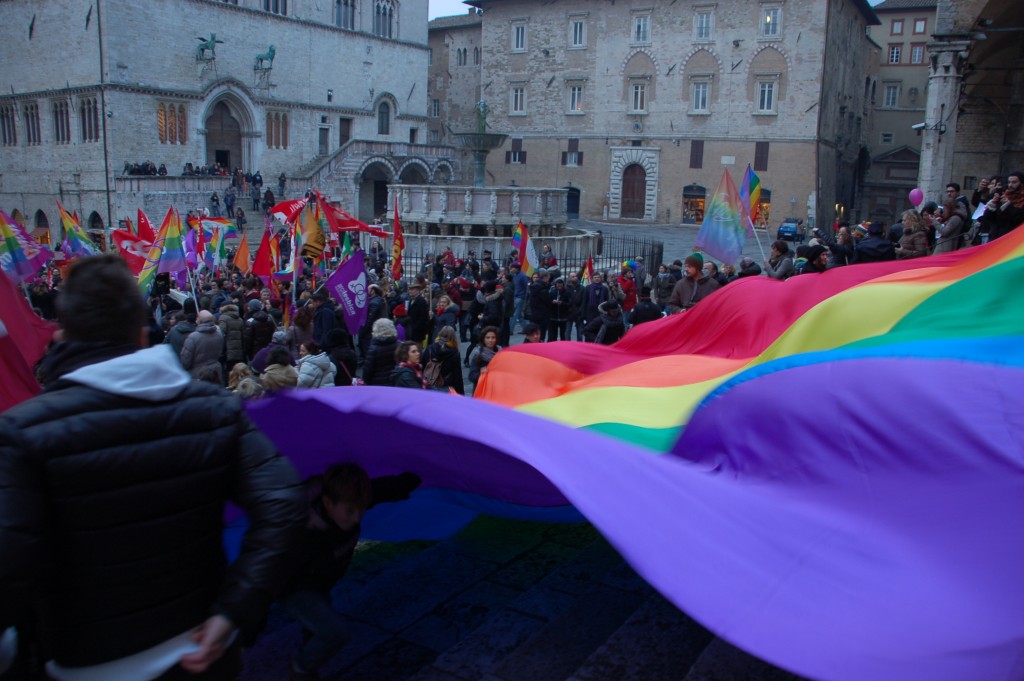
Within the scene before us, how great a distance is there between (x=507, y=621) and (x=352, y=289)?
7.24m

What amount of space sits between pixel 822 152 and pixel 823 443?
44348 mm

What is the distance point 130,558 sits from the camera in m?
2.31

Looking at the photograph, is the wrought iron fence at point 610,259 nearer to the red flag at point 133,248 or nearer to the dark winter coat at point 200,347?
the red flag at point 133,248

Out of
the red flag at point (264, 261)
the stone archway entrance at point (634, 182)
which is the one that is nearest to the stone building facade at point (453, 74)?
the stone archway entrance at point (634, 182)

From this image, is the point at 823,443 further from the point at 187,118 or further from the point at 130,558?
the point at 187,118

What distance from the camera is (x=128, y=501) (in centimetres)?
229

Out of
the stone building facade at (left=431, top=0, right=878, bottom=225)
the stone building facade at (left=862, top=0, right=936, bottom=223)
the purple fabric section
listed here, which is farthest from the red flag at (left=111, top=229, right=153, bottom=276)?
the stone building facade at (left=862, top=0, right=936, bottom=223)

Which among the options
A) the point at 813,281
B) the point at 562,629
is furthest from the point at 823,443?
the point at 813,281

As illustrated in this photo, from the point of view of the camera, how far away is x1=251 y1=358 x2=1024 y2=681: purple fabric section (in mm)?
2654

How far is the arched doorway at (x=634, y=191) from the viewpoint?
47.9m

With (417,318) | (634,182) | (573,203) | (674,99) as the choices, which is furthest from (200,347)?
(573,203)

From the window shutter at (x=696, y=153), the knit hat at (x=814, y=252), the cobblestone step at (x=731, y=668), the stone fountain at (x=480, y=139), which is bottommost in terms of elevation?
the cobblestone step at (x=731, y=668)

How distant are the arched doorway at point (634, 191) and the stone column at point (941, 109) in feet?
77.9

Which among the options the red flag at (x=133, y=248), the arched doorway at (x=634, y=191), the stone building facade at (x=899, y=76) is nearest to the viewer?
the red flag at (x=133, y=248)
